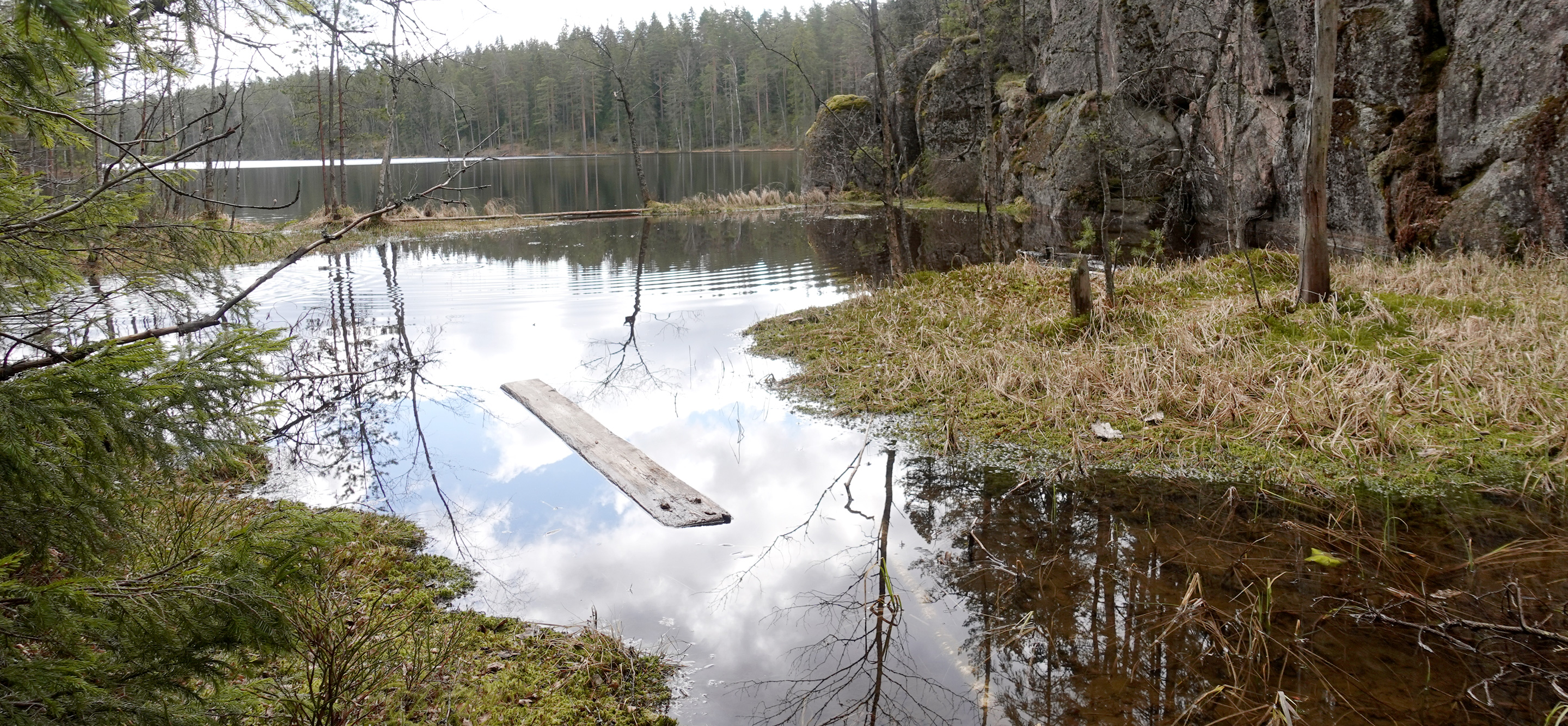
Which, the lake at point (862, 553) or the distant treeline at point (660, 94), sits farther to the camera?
the distant treeline at point (660, 94)

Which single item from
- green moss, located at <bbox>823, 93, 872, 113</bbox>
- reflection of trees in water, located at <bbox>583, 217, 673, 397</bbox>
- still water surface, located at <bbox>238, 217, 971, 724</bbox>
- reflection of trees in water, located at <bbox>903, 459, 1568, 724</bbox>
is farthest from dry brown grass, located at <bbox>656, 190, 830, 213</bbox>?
reflection of trees in water, located at <bbox>903, 459, 1568, 724</bbox>

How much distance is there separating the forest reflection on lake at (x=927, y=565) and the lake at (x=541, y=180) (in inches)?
656

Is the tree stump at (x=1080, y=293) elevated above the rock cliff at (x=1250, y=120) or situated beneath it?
situated beneath

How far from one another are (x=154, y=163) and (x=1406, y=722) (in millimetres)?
4764

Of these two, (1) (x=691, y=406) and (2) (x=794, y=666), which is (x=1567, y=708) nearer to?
(2) (x=794, y=666)

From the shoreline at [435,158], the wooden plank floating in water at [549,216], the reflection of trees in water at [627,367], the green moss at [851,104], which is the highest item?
the shoreline at [435,158]

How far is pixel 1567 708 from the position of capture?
3.04 meters

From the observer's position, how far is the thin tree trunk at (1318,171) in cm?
787

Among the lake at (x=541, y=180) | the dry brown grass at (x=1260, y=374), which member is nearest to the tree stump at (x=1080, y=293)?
the dry brown grass at (x=1260, y=374)

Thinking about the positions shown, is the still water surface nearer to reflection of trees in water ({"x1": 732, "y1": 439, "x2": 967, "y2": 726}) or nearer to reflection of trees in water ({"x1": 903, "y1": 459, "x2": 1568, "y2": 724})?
reflection of trees in water ({"x1": 732, "y1": 439, "x2": 967, "y2": 726})

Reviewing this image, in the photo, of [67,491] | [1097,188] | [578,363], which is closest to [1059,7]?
[1097,188]

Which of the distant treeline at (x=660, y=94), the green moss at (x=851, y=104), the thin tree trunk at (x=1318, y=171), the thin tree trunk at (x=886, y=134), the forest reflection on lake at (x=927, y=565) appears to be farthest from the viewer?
the distant treeline at (x=660, y=94)

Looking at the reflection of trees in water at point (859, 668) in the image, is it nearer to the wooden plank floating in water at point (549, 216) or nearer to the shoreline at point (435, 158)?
the wooden plank floating in water at point (549, 216)

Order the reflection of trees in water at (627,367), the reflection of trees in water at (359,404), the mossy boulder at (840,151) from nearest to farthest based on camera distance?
the reflection of trees in water at (359,404), the reflection of trees in water at (627,367), the mossy boulder at (840,151)
